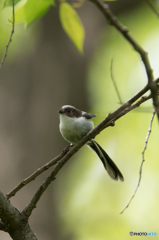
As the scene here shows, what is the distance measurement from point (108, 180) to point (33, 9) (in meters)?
6.13

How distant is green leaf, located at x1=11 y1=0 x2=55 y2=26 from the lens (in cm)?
139

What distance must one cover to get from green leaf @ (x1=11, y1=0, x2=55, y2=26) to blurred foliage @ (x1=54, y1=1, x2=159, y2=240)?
458 cm

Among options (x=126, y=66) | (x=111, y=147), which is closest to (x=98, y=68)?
(x=126, y=66)

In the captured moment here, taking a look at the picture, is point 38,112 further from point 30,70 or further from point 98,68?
point 98,68

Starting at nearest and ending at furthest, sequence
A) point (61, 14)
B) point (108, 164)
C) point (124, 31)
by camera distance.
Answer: point (124, 31), point (61, 14), point (108, 164)

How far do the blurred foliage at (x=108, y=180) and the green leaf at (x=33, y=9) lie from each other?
Result: 15.0 feet

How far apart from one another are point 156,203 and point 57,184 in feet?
8.54

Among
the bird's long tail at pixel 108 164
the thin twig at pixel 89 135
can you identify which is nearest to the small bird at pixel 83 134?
the bird's long tail at pixel 108 164

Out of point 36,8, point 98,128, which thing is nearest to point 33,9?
point 36,8

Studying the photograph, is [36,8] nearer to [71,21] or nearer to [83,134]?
[71,21]

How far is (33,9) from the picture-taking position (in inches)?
55.3

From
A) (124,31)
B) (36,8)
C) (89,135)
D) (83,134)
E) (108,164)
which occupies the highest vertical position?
(36,8)

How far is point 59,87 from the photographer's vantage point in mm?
5410

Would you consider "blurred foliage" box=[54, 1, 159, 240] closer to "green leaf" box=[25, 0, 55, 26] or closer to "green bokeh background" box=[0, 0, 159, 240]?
"green bokeh background" box=[0, 0, 159, 240]
